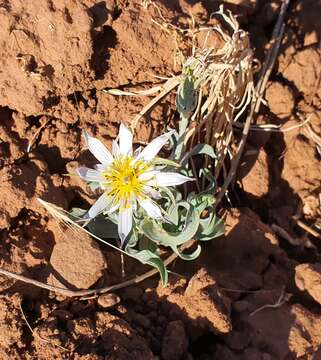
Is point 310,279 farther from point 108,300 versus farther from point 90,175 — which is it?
point 90,175

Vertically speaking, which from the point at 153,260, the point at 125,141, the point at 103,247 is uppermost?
the point at 125,141

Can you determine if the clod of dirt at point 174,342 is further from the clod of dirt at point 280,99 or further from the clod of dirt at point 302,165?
the clod of dirt at point 280,99

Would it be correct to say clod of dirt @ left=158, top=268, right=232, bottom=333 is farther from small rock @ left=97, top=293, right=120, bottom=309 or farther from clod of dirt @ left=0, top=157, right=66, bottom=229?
clod of dirt @ left=0, top=157, right=66, bottom=229

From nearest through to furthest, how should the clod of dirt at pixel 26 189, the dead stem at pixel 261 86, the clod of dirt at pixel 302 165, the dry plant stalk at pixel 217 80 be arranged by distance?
the clod of dirt at pixel 26 189 < the dry plant stalk at pixel 217 80 < the dead stem at pixel 261 86 < the clod of dirt at pixel 302 165

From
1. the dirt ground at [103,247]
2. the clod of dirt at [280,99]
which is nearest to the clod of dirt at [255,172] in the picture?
the dirt ground at [103,247]

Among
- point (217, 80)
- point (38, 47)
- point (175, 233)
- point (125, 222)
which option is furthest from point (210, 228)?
point (38, 47)

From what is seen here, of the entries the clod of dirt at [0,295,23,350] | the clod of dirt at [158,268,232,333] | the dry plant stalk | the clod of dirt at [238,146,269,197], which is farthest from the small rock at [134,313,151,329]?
the clod of dirt at [238,146,269,197]
